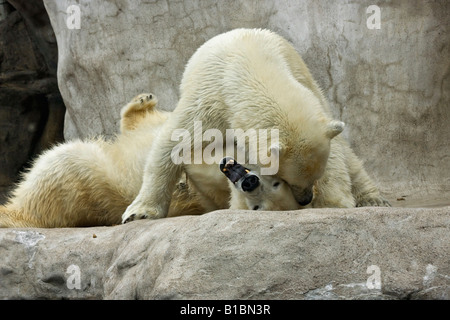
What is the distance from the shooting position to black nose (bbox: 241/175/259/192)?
12.3 feet

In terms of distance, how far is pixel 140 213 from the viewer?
4258 mm

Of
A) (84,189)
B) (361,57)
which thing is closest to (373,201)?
(361,57)

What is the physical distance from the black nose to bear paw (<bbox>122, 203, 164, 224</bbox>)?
766 millimetres

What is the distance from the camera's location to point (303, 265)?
116 inches

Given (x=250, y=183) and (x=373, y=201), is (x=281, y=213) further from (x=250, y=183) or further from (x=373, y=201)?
(x=373, y=201)

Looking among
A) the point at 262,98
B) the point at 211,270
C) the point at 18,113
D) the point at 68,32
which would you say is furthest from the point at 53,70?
the point at 211,270

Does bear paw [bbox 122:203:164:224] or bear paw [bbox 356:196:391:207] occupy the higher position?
bear paw [bbox 122:203:164:224]

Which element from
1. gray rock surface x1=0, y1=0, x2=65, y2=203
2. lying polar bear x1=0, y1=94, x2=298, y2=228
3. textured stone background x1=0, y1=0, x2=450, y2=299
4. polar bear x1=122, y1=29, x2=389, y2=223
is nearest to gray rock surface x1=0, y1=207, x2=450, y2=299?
textured stone background x1=0, y1=0, x2=450, y2=299

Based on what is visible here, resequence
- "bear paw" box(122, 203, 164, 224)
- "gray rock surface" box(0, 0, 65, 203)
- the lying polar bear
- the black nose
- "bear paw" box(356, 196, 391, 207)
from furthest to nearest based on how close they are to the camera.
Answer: "gray rock surface" box(0, 0, 65, 203), the lying polar bear, "bear paw" box(356, 196, 391, 207), "bear paw" box(122, 203, 164, 224), the black nose

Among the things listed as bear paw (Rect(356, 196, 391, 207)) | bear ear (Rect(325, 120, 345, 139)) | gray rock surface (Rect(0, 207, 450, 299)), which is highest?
bear ear (Rect(325, 120, 345, 139))

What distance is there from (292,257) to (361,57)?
3.45 m

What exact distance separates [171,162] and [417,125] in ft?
8.43

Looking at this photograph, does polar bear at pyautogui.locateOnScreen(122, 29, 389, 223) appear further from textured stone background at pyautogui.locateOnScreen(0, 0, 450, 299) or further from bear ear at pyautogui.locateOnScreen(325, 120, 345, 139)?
textured stone background at pyautogui.locateOnScreen(0, 0, 450, 299)

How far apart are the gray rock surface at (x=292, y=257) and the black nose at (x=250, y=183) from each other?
429 mm
